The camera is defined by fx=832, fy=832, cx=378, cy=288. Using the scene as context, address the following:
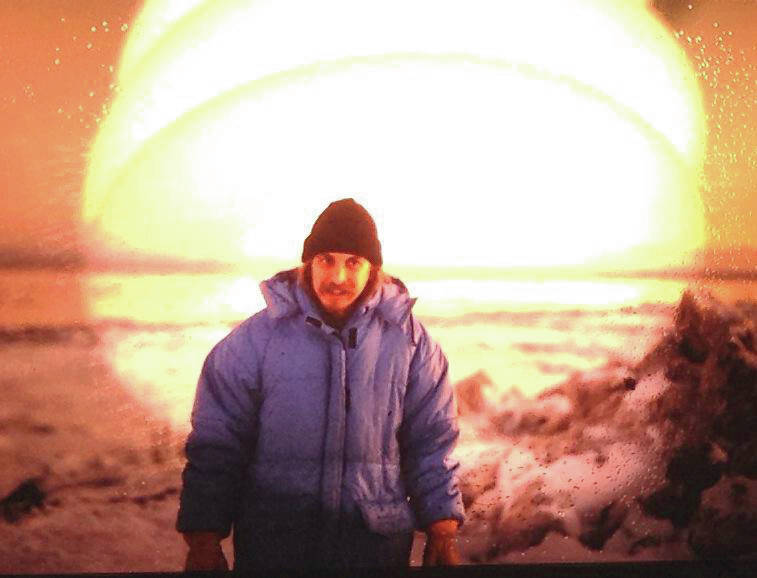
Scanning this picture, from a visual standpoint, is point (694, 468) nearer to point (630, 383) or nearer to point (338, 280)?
point (630, 383)

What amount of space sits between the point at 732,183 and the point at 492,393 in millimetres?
873

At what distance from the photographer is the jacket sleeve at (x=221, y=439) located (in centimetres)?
184

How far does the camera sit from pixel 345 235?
1.89 metres

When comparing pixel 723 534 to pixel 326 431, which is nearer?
pixel 326 431

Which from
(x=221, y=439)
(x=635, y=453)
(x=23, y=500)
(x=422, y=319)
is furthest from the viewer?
(x=635, y=453)

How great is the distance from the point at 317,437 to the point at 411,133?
0.83 metres

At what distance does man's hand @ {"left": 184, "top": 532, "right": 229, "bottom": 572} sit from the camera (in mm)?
1859

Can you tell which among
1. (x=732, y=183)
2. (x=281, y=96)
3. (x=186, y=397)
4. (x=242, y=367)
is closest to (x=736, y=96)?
(x=732, y=183)

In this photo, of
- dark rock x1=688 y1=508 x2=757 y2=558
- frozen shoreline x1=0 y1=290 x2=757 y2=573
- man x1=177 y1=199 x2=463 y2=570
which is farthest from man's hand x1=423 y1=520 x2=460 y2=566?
dark rock x1=688 y1=508 x2=757 y2=558

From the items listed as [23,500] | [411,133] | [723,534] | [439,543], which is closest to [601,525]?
[723,534]

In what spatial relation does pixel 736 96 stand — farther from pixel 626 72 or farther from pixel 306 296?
pixel 306 296

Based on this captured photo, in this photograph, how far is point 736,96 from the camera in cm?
225

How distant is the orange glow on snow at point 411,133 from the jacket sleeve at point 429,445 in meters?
0.39

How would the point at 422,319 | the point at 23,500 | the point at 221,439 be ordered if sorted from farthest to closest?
the point at 422,319 → the point at 23,500 → the point at 221,439
